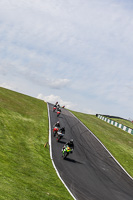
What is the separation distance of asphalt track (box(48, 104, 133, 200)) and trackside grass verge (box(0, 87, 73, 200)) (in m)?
1.02

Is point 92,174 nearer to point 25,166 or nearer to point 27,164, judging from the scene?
point 27,164

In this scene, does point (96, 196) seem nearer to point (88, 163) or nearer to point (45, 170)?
point (45, 170)

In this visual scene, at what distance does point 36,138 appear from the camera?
78.1ft

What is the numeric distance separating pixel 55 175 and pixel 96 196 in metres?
3.18

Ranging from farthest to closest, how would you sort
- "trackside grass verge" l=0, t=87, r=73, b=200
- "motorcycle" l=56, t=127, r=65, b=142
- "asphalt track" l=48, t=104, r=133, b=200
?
"motorcycle" l=56, t=127, r=65, b=142
"asphalt track" l=48, t=104, r=133, b=200
"trackside grass verge" l=0, t=87, r=73, b=200

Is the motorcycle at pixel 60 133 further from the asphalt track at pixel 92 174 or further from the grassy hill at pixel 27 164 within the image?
the grassy hill at pixel 27 164

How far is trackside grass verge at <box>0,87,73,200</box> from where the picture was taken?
10586mm

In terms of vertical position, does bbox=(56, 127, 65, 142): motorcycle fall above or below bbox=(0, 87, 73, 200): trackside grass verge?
above

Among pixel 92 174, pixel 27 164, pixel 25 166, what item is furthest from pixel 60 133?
pixel 25 166

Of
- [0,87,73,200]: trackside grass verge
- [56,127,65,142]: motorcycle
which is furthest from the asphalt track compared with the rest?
[0,87,73,200]: trackside grass verge

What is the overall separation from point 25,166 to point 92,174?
20.2ft

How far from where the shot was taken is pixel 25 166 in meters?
15.2

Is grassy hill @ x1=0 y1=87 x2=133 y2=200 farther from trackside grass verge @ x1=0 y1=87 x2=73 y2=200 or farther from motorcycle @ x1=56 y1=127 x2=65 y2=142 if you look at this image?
motorcycle @ x1=56 y1=127 x2=65 y2=142

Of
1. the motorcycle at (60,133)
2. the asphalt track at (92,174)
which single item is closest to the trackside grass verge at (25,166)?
the asphalt track at (92,174)
